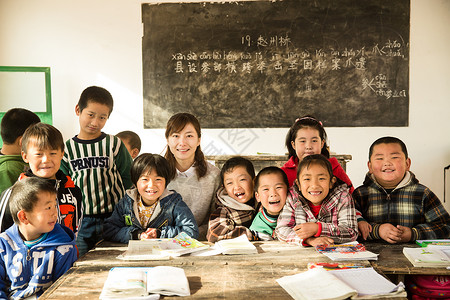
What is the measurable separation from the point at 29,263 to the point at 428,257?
1632 millimetres

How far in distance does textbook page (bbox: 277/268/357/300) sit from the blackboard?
3.44 meters

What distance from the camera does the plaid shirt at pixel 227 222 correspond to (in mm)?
2197

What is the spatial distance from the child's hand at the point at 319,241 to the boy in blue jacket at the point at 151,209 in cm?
57

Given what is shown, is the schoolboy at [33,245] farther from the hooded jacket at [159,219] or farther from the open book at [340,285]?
the open book at [340,285]

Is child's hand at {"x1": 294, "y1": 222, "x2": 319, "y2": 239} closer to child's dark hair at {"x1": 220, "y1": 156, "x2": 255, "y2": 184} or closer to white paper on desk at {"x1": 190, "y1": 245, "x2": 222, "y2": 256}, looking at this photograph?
white paper on desk at {"x1": 190, "y1": 245, "x2": 222, "y2": 256}

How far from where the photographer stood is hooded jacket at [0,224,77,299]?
5.42 ft

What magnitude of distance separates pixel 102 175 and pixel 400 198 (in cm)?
166

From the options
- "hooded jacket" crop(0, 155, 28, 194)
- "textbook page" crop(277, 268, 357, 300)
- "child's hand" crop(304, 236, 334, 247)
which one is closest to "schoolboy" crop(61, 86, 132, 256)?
"hooded jacket" crop(0, 155, 28, 194)

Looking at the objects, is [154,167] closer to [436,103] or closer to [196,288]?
[196,288]

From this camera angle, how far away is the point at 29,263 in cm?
169

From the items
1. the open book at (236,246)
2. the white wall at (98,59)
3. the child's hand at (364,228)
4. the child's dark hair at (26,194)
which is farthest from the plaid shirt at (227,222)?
the white wall at (98,59)

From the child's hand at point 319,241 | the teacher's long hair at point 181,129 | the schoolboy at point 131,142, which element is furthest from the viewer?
the schoolboy at point 131,142

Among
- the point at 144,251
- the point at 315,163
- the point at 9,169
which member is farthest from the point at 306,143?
the point at 9,169

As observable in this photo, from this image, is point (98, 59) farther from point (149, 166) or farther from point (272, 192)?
point (272, 192)
